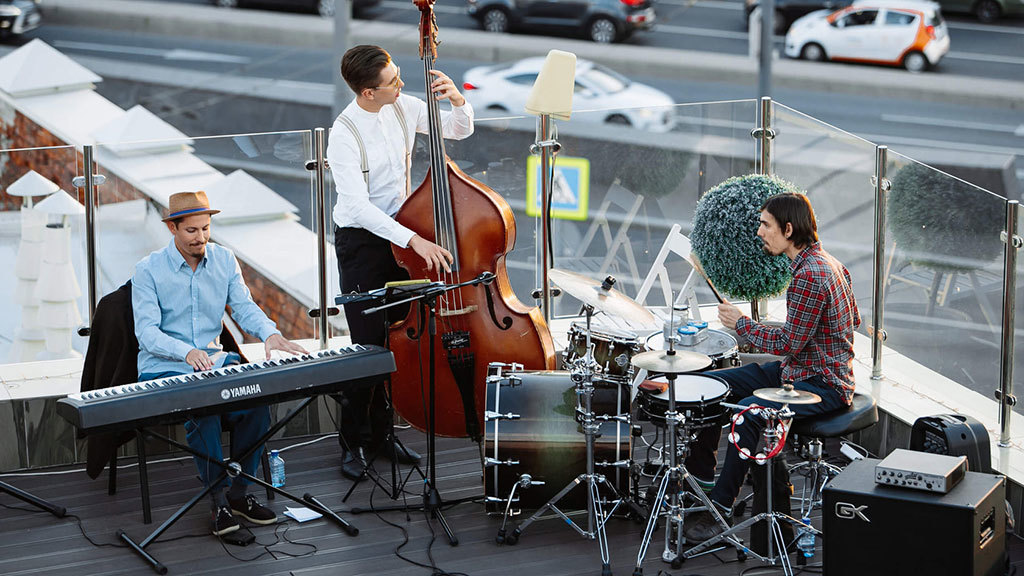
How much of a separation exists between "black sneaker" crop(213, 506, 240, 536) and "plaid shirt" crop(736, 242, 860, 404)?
6.37 feet

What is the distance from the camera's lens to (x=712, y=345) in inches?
199

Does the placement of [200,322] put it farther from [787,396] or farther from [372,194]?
[787,396]

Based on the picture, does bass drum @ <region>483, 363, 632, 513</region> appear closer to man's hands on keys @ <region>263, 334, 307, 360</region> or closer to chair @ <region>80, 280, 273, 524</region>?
man's hands on keys @ <region>263, 334, 307, 360</region>

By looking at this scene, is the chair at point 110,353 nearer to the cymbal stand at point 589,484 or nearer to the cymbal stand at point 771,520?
the cymbal stand at point 589,484

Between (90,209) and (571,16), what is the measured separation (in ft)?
47.6

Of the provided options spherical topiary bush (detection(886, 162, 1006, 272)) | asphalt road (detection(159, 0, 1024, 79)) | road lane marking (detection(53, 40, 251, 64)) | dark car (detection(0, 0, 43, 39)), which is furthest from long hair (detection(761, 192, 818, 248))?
dark car (detection(0, 0, 43, 39))

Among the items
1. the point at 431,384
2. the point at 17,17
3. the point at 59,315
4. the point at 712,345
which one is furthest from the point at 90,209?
the point at 17,17

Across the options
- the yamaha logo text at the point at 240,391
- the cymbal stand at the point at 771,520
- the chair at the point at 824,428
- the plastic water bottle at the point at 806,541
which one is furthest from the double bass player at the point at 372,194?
the plastic water bottle at the point at 806,541

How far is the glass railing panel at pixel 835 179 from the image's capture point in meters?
5.89

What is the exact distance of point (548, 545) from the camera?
4.67 m

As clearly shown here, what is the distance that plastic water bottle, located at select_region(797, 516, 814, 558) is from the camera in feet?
14.7

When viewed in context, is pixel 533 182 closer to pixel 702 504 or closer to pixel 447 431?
pixel 447 431

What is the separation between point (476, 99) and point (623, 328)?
37.0ft

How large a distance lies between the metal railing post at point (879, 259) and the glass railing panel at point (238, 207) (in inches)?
96.7
